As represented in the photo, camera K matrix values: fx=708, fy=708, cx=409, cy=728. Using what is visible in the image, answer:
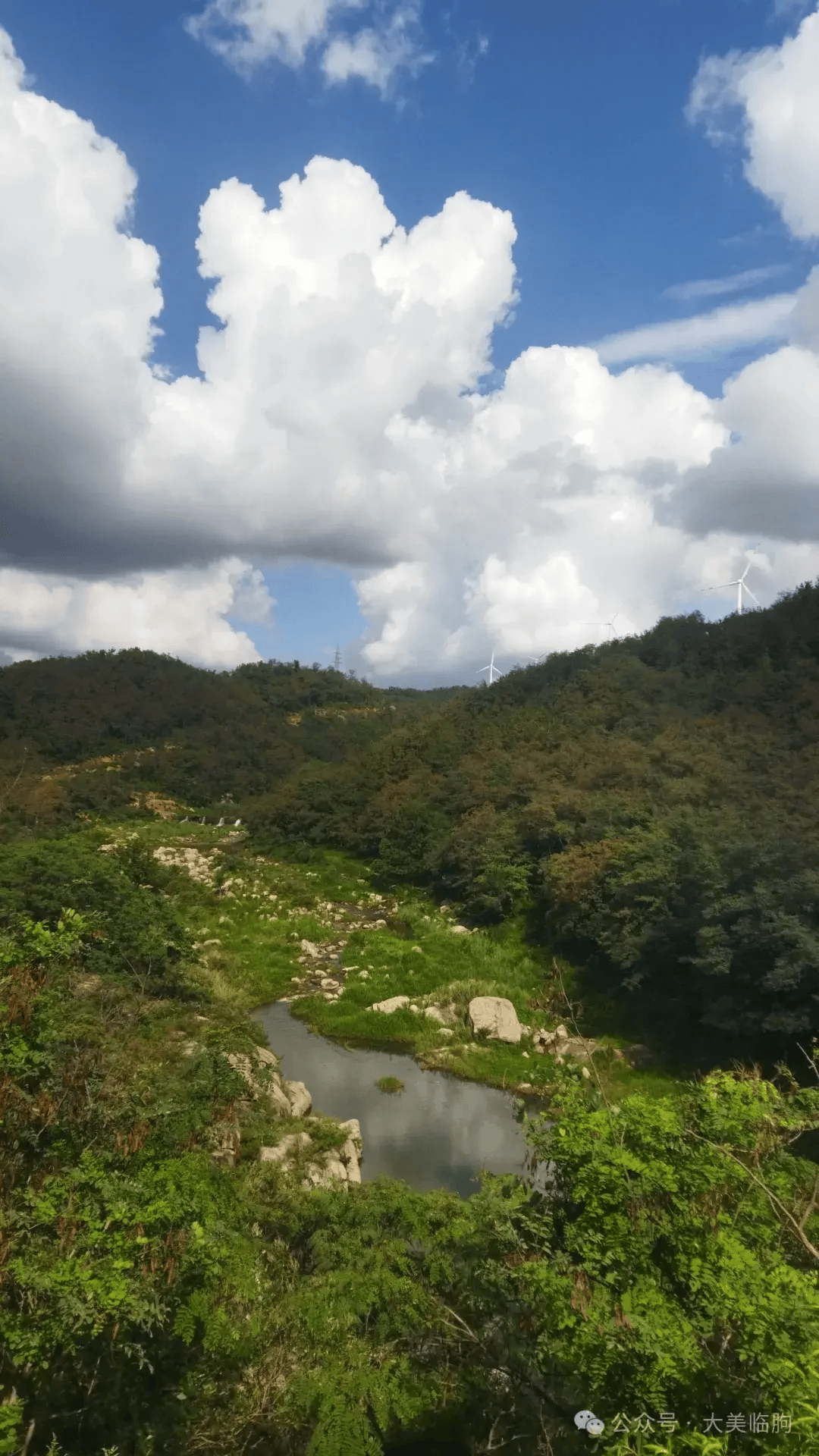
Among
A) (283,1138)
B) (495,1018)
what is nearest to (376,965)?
(495,1018)

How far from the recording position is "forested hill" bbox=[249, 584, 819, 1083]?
18.2 metres

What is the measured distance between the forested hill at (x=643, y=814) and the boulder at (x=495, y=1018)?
10.9ft

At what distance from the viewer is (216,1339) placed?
6.66m

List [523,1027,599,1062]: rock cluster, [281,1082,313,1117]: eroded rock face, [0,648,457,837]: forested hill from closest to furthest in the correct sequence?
[281,1082,313,1117]: eroded rock face → [523,1027,599,1062]: rock cluster → [0,648,457,837]: forested hill

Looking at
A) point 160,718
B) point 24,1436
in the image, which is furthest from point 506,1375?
point 160,718

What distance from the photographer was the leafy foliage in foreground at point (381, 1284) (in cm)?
545

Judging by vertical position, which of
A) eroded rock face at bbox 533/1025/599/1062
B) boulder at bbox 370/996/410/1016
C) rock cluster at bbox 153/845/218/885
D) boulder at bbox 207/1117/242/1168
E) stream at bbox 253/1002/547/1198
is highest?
rock cluster at bbox 153/845/218/885

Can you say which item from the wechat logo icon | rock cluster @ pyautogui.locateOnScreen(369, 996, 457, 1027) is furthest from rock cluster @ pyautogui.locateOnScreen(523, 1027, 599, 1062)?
the wechat logo icon

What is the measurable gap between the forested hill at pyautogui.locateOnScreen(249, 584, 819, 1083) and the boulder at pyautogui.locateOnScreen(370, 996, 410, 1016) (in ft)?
19.5

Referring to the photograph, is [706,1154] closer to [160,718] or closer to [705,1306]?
[705,1306]

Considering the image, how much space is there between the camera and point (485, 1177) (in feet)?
30.2

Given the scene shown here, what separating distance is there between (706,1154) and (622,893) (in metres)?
16.9

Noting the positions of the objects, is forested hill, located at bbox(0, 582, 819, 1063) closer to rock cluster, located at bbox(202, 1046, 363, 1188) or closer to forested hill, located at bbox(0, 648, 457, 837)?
forested hill, located at bbox(0, 648, 457, 837)

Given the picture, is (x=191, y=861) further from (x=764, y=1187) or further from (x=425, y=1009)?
(x=764, y=1187)
